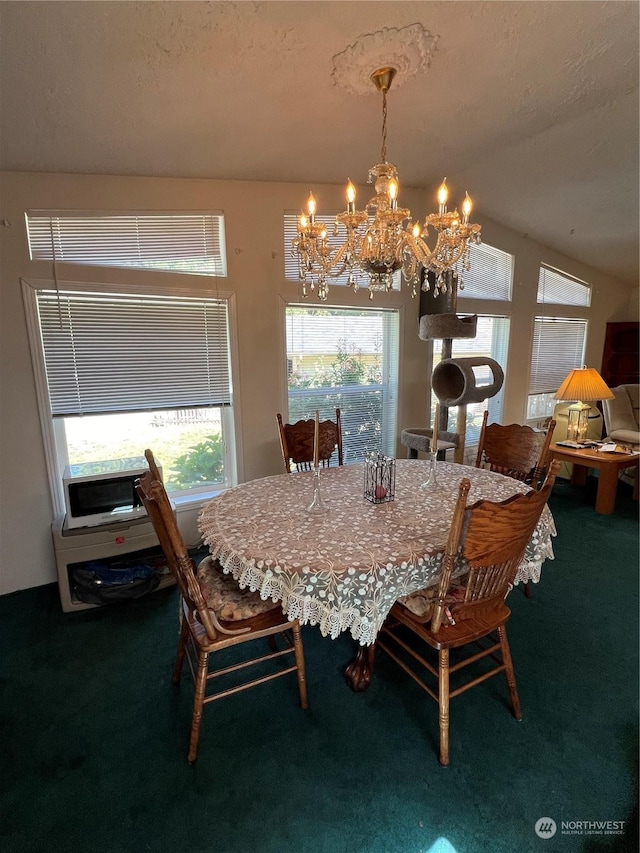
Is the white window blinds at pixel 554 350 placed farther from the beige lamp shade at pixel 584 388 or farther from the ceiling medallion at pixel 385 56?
the ceiling medallion at pixel 385 56

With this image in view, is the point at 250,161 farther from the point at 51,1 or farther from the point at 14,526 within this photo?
the point at 14,526

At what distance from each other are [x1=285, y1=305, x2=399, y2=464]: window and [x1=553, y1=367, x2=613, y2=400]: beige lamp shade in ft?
5.93

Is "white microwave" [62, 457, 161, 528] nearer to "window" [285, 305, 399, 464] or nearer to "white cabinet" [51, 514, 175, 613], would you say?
"white cabinet" [51, 514, 175, 613]

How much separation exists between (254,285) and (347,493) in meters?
1.70

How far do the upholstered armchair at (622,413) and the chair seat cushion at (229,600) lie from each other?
430cm

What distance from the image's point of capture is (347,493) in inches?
77.8

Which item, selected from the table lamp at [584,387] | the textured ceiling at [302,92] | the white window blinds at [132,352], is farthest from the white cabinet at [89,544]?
the table lamp at [584,387]

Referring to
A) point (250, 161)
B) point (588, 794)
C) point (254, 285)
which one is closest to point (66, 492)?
point (254, 285)

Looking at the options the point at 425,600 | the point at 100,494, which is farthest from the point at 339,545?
the point at 100,494

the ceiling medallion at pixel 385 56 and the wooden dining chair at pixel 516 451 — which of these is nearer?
the ceiling medallion at pixel 385 56

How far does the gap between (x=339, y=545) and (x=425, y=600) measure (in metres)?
0.43

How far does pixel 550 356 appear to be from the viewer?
4.92 m

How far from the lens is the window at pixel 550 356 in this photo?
188 inches

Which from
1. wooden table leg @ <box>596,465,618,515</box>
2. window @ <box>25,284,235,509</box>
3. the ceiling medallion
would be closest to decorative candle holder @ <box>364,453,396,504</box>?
window @ <box>25,284,235,509</box>
